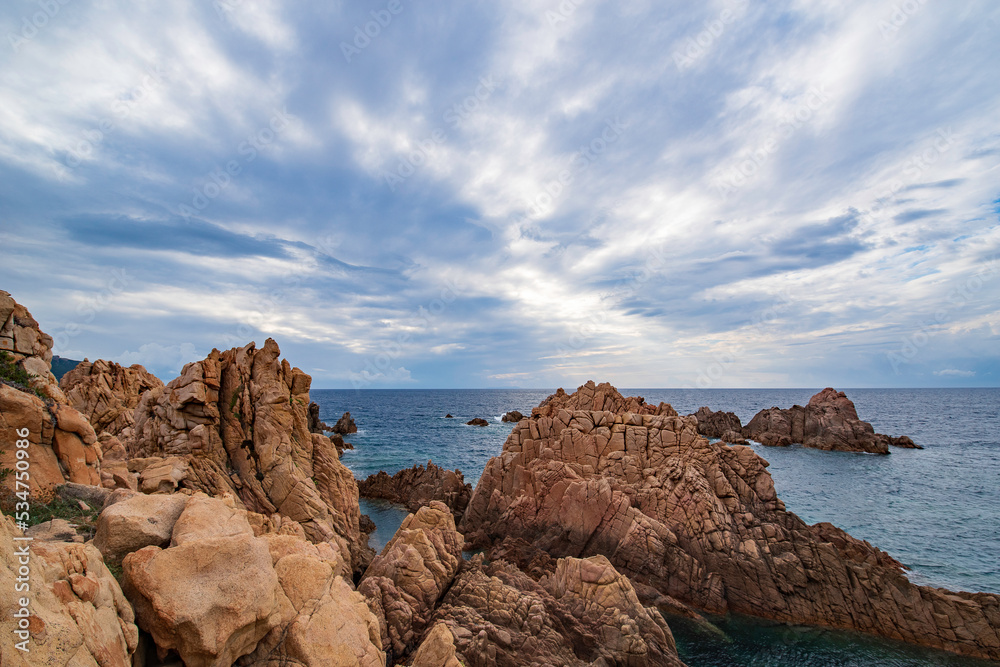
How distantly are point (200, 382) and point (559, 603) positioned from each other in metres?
18.8

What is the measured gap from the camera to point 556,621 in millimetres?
16516

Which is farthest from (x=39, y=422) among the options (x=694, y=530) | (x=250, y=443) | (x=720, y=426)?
(x=720, y=426)

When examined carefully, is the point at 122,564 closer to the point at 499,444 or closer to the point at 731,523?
the point at 731,523

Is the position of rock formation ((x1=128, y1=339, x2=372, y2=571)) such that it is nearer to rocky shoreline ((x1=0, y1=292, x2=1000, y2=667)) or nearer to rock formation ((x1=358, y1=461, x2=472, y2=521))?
rocky shoreline ((x1=0, y1=292, x2=1000, y2=667))

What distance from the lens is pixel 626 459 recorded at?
29.6 m

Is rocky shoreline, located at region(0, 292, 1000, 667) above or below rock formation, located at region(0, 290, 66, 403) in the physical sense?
below

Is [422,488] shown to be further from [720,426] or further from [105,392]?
[720,426]

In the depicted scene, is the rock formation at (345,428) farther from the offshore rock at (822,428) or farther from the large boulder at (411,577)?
the offshore rock at (822,428)

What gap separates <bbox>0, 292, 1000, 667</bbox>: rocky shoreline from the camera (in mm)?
7109

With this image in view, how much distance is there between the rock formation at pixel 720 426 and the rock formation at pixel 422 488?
60267 mm

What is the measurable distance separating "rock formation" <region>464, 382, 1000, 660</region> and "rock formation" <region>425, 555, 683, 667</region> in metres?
7.51

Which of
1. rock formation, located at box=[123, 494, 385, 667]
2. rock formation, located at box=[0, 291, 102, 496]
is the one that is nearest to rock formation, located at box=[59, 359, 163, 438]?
rock formation, located at box=[0, 291, 102, 496]

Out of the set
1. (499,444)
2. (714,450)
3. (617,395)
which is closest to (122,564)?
(714,450)

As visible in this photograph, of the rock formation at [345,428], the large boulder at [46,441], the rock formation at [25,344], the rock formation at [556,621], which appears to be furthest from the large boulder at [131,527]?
the rock formation at [345,428]
